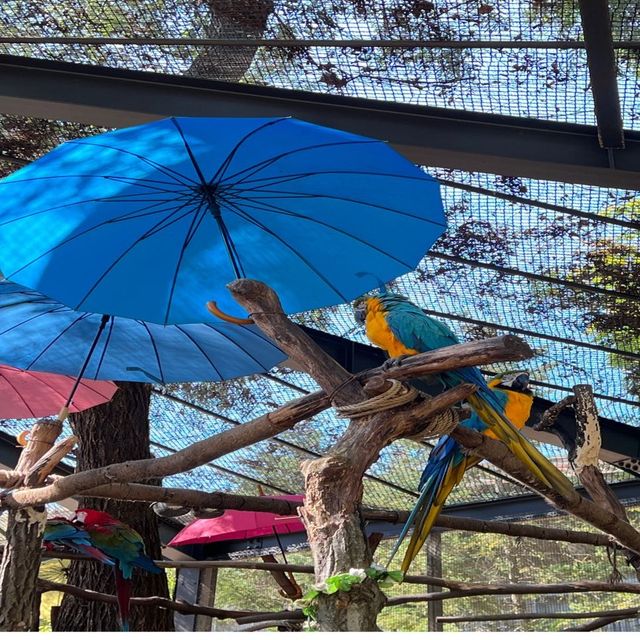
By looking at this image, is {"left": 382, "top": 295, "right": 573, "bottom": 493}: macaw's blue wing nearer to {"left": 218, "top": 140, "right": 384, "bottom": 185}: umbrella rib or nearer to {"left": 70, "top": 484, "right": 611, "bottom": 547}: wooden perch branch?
{"left": 70, "top": 484, "right": 611, "bottom": 547}: wooden perch branch

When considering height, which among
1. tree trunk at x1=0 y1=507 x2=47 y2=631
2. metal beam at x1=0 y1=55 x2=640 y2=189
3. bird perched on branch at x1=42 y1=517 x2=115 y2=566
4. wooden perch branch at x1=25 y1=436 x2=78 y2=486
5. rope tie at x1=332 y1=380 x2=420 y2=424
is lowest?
tree trunk at x1=0 y1=507 x2=47 y2=631

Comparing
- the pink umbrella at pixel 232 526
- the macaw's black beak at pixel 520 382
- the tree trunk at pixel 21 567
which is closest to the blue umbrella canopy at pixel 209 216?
the tree trunk at pixel 21 567

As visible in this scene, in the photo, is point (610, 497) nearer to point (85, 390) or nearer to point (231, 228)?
point (231, 228)

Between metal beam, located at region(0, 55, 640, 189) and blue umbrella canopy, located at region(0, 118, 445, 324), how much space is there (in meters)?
1.06

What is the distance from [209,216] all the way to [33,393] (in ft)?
3.94

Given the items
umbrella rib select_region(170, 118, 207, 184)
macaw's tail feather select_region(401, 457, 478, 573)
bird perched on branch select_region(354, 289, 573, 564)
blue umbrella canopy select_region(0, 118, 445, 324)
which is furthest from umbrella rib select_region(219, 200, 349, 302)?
macaw's tail feather select_region(401, 457, 478, 573)

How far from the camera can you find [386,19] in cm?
258

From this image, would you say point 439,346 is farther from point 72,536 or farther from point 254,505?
point 72,536

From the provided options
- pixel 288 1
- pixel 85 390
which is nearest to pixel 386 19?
pixel 288 1

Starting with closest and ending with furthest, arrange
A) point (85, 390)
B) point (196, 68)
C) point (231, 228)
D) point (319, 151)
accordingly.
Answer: point (319, 151)
point (231, 228)
point (85, 390)
point (196, 68)

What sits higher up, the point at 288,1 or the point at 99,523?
the point at 288,1

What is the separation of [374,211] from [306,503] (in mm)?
718

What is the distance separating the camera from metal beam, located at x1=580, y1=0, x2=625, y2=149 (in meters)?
2.31

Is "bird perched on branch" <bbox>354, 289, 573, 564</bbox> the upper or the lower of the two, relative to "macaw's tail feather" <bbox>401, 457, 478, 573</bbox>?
upper
